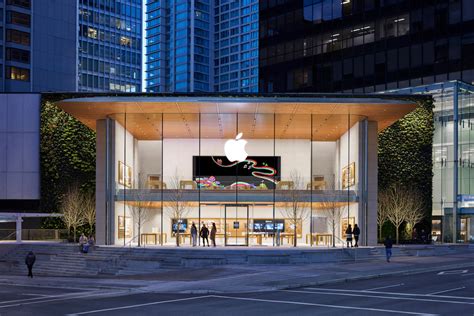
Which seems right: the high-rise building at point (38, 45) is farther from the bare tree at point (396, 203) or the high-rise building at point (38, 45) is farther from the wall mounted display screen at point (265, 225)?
the bare tree at point (396, 203)

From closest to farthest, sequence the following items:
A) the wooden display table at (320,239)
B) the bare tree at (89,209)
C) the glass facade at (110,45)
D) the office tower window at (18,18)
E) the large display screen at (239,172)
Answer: the wooden display table at (320,239) → the large display screen at (239,172) → the bare tree at (89,209) → the office tower window at (18,18) → the glass facade at (110,45)

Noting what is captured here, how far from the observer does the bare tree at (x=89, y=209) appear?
200 feet

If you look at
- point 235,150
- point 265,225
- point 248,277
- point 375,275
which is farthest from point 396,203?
A: point 248,277

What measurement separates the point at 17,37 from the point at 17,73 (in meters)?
5.58

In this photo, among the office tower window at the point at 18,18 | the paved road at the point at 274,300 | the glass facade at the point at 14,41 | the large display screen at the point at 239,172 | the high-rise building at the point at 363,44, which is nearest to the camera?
the paved road at the point at 274,300

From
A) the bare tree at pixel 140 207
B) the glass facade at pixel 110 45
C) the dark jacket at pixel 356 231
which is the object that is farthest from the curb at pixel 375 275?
the glass facade at pixel 110 45

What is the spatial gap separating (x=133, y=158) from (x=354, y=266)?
24586 mm

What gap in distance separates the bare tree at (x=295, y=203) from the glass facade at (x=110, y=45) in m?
113

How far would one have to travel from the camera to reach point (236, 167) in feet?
191

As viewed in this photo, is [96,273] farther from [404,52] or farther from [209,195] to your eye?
[404,52]

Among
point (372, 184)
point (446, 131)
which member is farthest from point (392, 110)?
point (446, 131)

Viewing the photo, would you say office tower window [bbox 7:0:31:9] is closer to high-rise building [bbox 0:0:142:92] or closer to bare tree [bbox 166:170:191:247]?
high-rise building [bbox 0:0:142:92]

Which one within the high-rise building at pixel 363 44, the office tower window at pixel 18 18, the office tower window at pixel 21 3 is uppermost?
the office tower window at pixel 21 3

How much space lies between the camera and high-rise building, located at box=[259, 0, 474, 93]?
3164 inches
